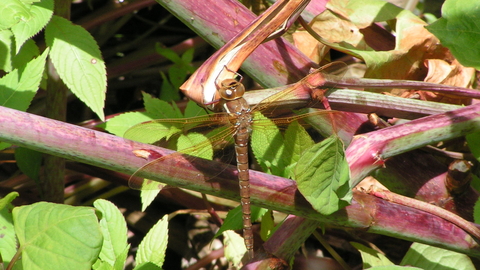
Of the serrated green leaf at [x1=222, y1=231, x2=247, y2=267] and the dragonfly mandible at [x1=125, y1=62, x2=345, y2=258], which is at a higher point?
the dragonfly mandible at [x1=125, y1=62, x2=345, y2=258]

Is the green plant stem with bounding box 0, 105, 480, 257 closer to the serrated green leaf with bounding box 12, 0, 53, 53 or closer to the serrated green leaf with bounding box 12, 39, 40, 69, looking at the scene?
the serrated green leaf with bounding box 12, 0, 53, 53

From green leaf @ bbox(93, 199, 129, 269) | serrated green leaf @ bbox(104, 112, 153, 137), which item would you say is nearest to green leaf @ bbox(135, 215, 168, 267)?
green leaf @ bbox(93, 199, 129, 269)

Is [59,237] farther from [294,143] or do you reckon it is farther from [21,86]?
[294,143]

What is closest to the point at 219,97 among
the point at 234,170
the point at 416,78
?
the point at 234,170

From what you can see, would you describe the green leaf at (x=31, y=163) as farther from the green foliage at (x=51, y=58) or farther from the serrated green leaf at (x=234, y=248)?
the serrated green leaf at (x=234, y=248)

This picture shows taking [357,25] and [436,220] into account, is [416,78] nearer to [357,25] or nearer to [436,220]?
[357,25]

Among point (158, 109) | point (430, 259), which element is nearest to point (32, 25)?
point (158, 109)

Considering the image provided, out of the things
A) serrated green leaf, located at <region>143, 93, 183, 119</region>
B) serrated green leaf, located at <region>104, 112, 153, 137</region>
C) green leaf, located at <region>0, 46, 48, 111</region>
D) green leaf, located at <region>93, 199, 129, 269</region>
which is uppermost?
green leaf, located at <region>0, 46, 48, 111</region>
